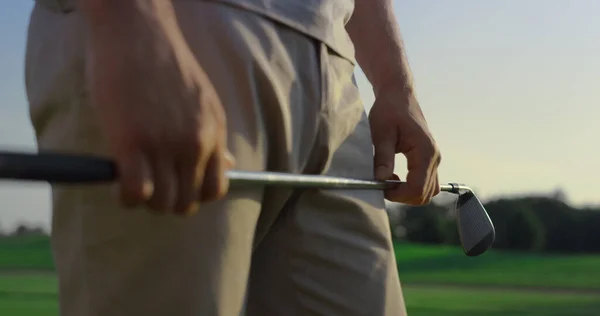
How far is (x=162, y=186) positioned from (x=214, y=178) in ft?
0.13

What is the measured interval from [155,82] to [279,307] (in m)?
0.36

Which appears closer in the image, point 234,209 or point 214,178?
point 214,178

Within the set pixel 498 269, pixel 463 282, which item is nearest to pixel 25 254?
pixel 463 282

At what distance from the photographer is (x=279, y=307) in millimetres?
844

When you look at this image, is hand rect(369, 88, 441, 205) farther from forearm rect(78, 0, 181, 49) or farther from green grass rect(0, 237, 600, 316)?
green grass rect(0, 237, 600, 316)

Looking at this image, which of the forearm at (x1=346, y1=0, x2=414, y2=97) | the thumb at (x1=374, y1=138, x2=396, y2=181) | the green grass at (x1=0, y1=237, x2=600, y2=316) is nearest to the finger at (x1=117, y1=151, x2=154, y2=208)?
the thumb at (x1=374, y1=138, x2=396, y2=181)

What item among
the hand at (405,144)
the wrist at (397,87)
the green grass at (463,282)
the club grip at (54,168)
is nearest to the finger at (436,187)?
the hand at (405,144)

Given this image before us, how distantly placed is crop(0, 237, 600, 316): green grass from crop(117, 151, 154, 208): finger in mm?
4131

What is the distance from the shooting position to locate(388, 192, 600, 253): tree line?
9.39 metres

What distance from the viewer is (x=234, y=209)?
0.69 m

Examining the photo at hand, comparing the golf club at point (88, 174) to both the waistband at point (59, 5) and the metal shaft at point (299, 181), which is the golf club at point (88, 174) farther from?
the waistband at point (59, 5)

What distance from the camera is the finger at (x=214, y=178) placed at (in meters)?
0.57

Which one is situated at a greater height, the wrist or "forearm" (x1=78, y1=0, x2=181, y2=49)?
"forearm" (x1=78, y1=0, x2=181, y2=49)

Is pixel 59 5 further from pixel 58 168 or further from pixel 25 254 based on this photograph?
pixel 25 254
